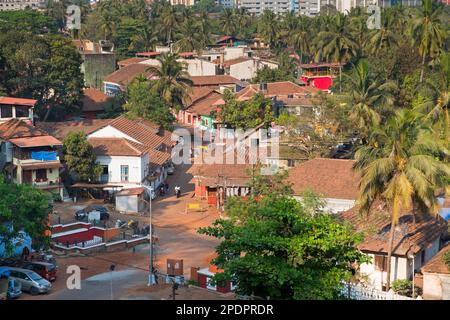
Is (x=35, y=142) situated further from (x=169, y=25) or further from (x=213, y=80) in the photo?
(x=169, y=25)

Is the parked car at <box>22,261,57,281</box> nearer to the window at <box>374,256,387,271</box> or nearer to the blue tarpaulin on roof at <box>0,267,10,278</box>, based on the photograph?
the blue tarpaulin on roof at <box>0,267,10,278</box>

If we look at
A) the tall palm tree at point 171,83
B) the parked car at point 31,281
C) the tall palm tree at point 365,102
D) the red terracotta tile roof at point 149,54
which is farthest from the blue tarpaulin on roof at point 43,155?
the red terracotta tile roof at point 149,54

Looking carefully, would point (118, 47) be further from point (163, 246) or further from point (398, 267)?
point (398, 267)

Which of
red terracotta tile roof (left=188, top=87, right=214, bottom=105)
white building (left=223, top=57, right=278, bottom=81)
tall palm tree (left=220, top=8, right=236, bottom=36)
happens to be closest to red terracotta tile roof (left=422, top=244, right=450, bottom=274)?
red terracotta tile roof (left=188, top=87, right=214, bottom=105)

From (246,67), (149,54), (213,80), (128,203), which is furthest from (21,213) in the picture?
(149,54)

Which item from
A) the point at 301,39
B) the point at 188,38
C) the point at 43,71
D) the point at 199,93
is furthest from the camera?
the point at 188,38
